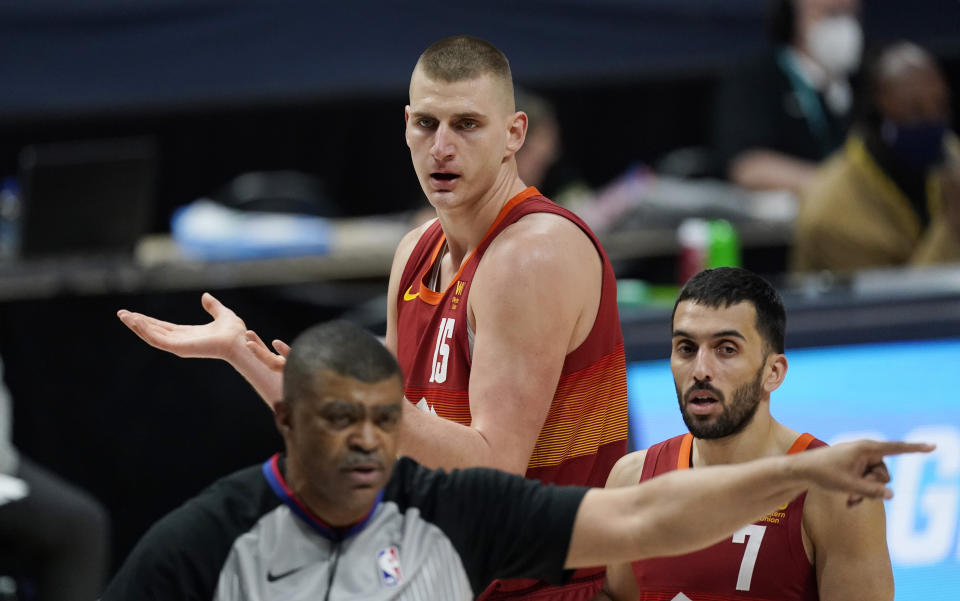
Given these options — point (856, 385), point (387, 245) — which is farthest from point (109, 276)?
point (856, 385)

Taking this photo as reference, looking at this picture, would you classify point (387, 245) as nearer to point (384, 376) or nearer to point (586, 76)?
point (586, 76)

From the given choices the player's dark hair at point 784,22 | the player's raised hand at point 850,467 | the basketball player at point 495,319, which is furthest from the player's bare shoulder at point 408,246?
the player's dark hair at point 784,22

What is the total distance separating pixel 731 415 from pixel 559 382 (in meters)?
0.42

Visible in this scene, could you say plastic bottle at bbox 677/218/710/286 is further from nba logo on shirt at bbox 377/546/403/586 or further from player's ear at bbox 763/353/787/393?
nba logo on shirt at bbox 377/546/403/586

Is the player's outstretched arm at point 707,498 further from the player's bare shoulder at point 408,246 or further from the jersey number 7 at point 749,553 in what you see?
the player's bare shoulder at point 408,246

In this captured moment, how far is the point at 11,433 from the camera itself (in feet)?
23.1

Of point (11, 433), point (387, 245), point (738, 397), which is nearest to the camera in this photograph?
point (738, 397)

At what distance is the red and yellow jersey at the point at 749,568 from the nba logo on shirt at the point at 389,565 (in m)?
0.92

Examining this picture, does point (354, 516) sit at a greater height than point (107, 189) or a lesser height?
lesser

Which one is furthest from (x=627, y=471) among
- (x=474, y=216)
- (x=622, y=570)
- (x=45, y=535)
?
(x=45, y=535)

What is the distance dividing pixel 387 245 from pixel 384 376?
19.3ft

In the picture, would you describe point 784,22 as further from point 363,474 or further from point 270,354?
point 363,474

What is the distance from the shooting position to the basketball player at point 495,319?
3.48m

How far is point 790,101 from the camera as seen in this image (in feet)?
29.5
